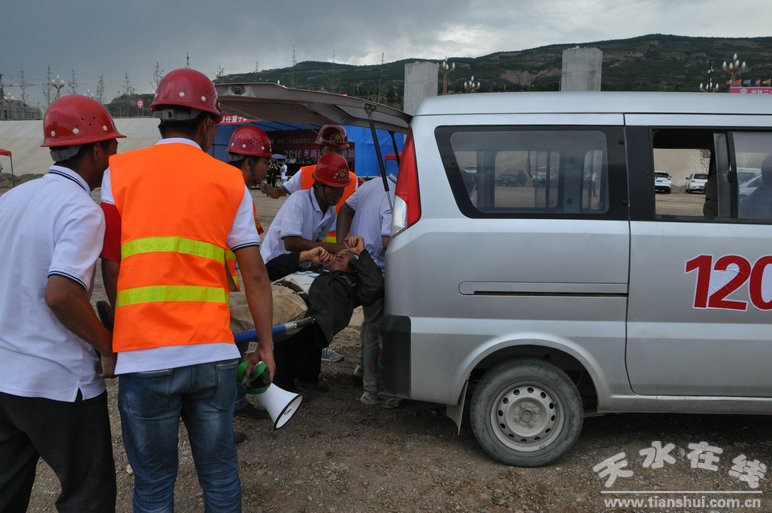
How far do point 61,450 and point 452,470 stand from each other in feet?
6.59

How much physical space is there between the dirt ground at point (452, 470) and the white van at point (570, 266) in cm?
25

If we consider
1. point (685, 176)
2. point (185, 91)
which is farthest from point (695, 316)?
point (185, 91)

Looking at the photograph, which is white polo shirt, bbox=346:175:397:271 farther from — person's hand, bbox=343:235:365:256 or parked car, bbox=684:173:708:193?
parked car, bbox=684:173:708:193

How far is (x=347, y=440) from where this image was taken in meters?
3.63

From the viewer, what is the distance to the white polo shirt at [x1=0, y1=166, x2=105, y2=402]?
6.10 ft

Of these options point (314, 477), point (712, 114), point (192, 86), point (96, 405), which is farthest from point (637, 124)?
point (96, 405)

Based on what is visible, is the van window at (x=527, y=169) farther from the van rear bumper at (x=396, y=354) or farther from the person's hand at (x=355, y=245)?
the person's hand at (x=355, y=245)

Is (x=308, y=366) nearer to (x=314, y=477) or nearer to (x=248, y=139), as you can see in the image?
(x=314, y=477)

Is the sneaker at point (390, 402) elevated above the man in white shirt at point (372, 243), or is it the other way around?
the man in white shirt at point (372, 243)

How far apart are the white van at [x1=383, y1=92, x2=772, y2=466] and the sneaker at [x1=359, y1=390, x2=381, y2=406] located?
3.15 ft

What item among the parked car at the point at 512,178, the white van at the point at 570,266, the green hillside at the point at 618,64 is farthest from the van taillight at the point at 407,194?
the green hillside at the point at 618,64

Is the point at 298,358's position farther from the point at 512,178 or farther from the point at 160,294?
the point at 160,294

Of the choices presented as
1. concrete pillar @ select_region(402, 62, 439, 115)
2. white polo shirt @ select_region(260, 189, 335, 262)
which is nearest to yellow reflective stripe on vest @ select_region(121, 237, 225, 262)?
white polo shirt @ select_region(260, 189, 335, 262)

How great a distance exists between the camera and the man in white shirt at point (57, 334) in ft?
6.07
